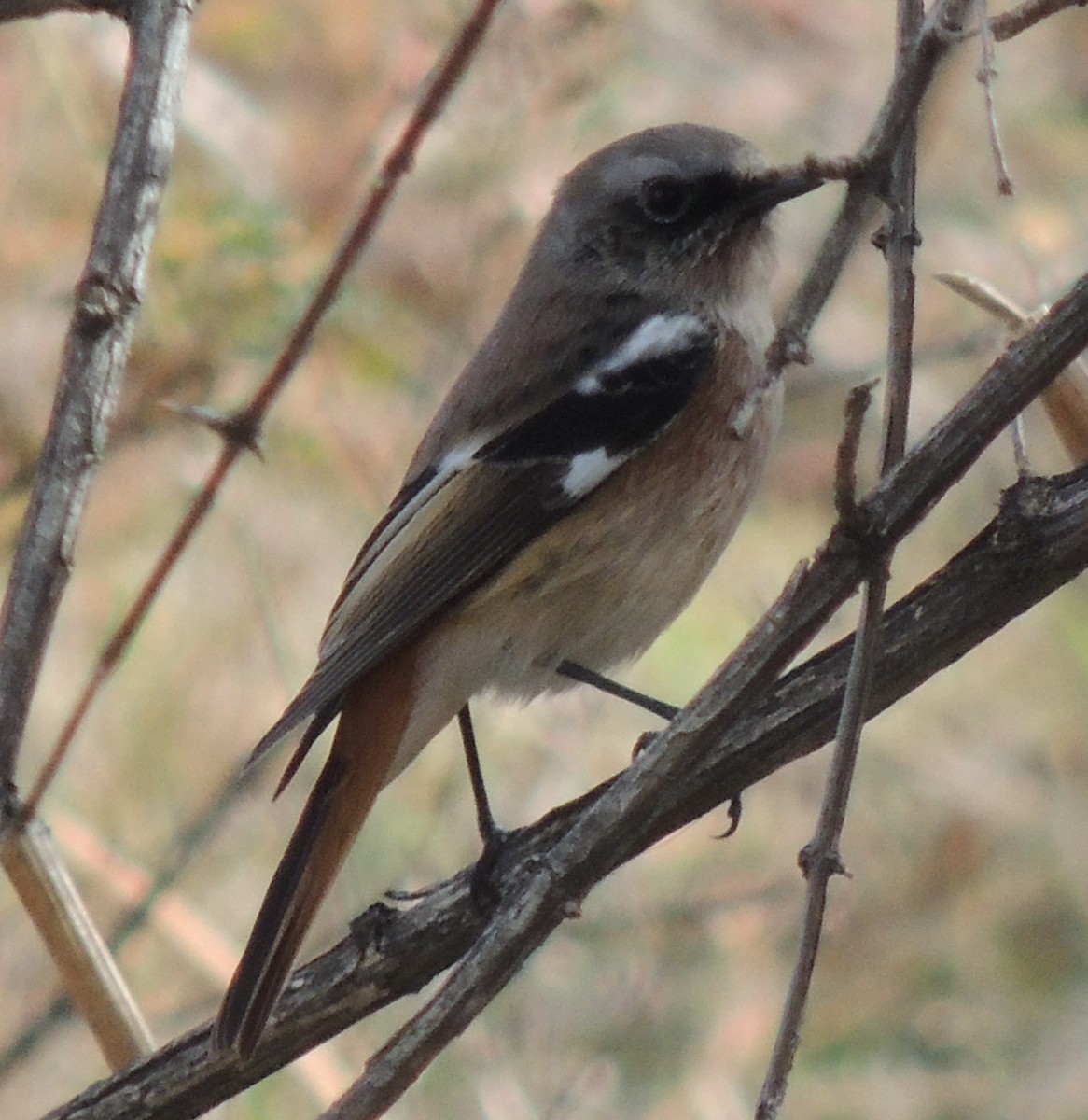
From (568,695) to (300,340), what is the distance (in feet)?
6.46

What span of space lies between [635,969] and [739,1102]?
41 cm

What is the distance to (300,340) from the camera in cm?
243

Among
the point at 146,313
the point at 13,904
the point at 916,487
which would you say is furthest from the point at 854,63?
the point at 916,487

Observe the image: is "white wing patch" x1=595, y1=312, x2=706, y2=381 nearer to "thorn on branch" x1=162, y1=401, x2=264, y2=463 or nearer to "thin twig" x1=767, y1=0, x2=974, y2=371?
"thorn on branch" x1=162, y1=401, x2=264, y2=463

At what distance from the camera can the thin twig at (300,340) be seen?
7.77 ft

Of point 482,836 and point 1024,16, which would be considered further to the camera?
point 482,836

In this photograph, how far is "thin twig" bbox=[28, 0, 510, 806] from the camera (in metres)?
2.37

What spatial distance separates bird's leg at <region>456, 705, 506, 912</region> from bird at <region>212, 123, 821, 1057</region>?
0.03m

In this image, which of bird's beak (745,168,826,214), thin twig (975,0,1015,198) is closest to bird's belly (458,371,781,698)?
bird's beak (745,168,826,214)

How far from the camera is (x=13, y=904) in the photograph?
427 centimetres

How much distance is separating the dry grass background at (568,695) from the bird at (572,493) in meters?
0.72

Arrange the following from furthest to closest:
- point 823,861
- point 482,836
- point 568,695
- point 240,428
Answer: point 568,695 → point 482,836 → point 240,428 → point 823,861

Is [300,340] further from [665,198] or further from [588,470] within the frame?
[665,198]

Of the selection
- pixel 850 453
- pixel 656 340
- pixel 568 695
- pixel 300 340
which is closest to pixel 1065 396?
pixel 850 453
